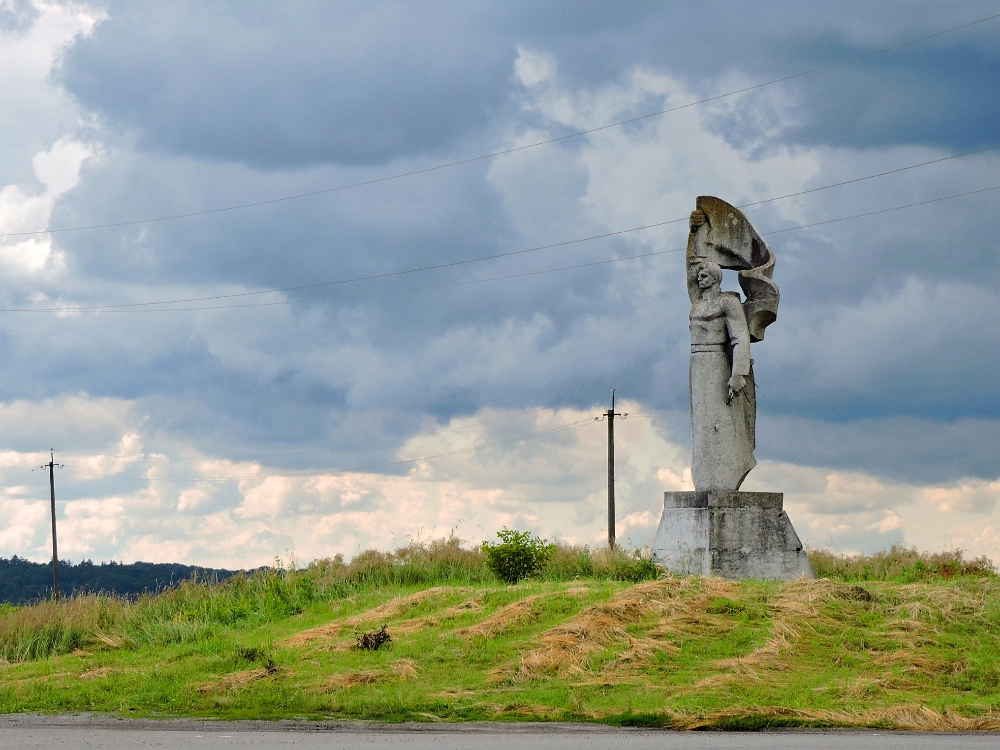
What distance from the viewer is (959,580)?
19.6 metres

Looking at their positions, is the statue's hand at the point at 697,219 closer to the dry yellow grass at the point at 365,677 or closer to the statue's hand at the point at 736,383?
the statue's hand at the point at 736,383

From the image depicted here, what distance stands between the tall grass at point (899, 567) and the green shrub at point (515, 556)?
18.2 feet

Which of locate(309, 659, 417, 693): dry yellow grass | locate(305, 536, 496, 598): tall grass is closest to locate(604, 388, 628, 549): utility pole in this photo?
locate(305, 536, 496, 598): tall grass

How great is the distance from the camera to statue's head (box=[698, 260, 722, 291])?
68.9ft

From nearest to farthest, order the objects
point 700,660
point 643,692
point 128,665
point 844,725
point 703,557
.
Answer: point 844,725 < point 643,692 < point 700,660 < point 128,665 < point 703,557

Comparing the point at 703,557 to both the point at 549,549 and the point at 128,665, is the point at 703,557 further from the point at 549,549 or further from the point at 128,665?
the point at 128,665

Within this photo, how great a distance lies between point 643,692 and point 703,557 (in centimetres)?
655

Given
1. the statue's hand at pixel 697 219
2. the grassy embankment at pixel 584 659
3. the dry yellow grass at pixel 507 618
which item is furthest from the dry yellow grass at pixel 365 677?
Result: the statue's hand at pixel 697 219

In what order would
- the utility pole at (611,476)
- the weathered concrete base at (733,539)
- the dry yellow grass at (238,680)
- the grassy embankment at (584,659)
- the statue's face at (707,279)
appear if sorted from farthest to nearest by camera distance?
1. the utility pole at (611,476)
2. the statue's face at (707,279)
3. the weathered concrete base at (733,539)
4. the dry yellow grass at (238,680)
5. the grassy embankment at (584,659)

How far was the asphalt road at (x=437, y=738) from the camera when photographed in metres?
10.7

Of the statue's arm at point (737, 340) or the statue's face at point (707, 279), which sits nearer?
the statue's arm at point (737, 340)

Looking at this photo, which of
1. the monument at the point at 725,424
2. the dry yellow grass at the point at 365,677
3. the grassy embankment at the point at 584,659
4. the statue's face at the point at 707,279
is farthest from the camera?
the statue's face at the point at 707,279

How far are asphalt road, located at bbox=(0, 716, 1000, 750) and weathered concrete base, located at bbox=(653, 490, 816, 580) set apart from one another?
780 centimetres

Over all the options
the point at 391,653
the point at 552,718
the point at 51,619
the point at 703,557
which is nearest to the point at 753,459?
the point at 703,557
